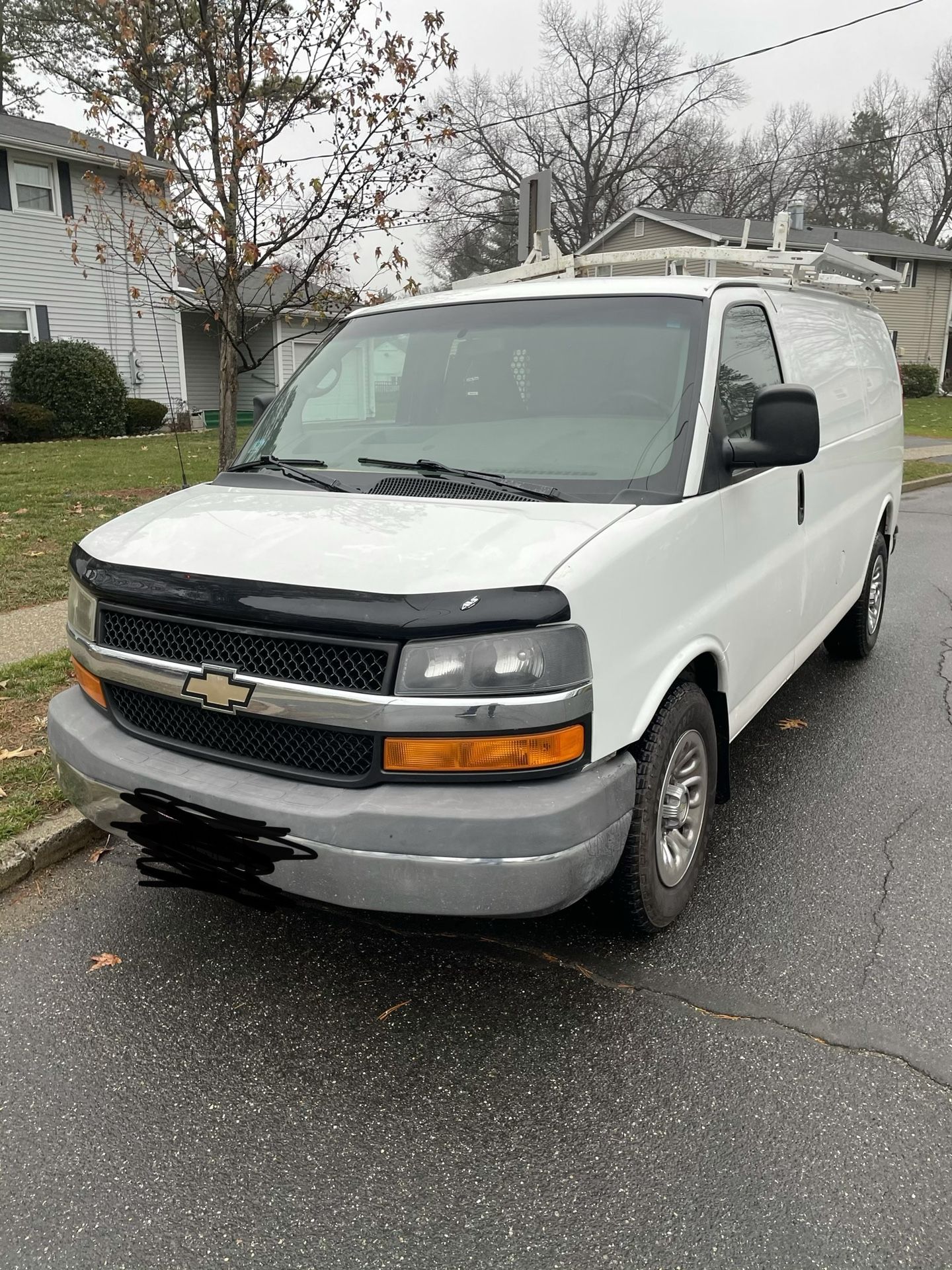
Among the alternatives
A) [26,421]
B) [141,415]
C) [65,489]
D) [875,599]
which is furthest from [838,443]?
[141,415]

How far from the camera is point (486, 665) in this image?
2.33 m

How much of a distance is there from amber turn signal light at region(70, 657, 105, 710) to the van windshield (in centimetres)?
103

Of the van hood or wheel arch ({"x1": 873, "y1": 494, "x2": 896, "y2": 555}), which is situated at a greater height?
the van hood

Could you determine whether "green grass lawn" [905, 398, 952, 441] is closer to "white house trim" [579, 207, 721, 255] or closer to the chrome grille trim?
"white house trim" [579, 207, 721, 255]

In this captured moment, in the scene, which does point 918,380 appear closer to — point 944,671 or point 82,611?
point 944,671

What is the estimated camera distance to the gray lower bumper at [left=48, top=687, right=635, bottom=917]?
230 cm

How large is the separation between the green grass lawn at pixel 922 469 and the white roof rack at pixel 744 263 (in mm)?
9992

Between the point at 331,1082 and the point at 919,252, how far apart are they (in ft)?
153

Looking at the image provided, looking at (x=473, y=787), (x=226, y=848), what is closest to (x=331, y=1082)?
(x=226, y=848)

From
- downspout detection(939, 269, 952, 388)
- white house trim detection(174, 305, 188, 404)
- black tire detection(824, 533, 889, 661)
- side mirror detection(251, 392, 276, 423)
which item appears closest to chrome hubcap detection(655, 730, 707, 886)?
side mirror detection(251, 392, 276, 423)

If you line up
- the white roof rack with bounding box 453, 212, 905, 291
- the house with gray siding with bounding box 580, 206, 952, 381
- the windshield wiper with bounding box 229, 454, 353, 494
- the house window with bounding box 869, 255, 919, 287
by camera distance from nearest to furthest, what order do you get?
1. the windshield wiper with bounding box 229, 454, 353, 494
2. the white roof rack with bounding box 453, 212, 905, 291
3. the house with gray siding with bounding box 580, 206, 952, 381
4. the house window with bounding box 869, 255, 919, 287

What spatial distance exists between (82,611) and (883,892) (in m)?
2.87

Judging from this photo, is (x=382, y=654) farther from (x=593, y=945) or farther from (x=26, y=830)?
(x=26, y=830)

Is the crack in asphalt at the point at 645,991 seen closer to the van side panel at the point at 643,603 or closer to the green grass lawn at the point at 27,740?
the van side panel at the point at 643,603
